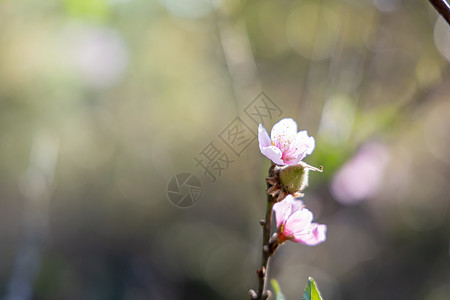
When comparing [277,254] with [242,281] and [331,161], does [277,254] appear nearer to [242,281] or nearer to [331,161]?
[331,161]

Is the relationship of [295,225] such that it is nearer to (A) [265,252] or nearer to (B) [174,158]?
(A) [265,252]

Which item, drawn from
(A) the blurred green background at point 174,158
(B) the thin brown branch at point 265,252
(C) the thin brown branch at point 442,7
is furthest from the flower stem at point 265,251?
(A) the blurred green background at point 174,158

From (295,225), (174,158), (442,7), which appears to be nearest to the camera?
(442,7)

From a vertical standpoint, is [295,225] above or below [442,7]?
below

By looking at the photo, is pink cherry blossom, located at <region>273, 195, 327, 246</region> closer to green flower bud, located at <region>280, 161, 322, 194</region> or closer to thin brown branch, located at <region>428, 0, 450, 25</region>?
green flower bud, located at <region>280, 161, 322, 194</region>

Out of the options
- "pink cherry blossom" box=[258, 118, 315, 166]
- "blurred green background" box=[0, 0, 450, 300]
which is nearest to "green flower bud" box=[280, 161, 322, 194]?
"pink cherry blossom" box=[258, 118, 315, 166]

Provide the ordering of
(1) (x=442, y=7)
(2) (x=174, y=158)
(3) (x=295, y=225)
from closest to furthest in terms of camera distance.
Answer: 1. (1) (x=442, y=7)
2. (3) (x=295, y=225)
3. (2) (x=174, y=158)

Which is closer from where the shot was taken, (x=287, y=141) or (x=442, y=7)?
(x=442, y=7)

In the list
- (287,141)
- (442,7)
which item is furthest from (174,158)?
(442,7)

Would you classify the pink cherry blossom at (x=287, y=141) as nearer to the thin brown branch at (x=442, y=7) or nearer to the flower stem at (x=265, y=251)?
the flower stem at (x=265, y=251)
